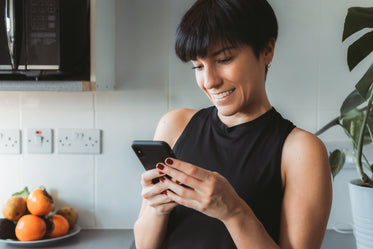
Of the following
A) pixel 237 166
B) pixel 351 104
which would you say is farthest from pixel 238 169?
pixel 351 104

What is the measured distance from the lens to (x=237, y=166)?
37.2 inches

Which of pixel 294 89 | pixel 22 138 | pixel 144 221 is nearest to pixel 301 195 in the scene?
pixel 144 221

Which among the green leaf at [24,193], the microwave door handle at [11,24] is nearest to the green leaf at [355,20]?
the microwave door handle at [11,24]

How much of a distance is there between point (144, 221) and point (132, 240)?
618 mm

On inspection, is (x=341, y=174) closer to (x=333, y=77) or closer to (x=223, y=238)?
(x=333, y=77)

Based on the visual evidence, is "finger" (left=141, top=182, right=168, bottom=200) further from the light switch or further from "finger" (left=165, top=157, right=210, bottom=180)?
the light switch

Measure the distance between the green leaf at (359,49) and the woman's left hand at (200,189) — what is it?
54 cm

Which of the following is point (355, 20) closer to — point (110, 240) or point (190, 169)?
point (190, 169)

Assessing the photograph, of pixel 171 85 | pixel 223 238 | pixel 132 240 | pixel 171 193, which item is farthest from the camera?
pixel 171 85

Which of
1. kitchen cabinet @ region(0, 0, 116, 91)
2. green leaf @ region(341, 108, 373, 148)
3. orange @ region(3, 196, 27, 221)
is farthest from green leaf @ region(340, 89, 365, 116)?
orange @ region(3, 196, 27, 221)

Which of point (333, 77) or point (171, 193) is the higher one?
point (333, 77)

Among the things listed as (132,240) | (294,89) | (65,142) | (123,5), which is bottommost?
(132,240)

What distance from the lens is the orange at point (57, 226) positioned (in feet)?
4.84

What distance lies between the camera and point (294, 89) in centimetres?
165
